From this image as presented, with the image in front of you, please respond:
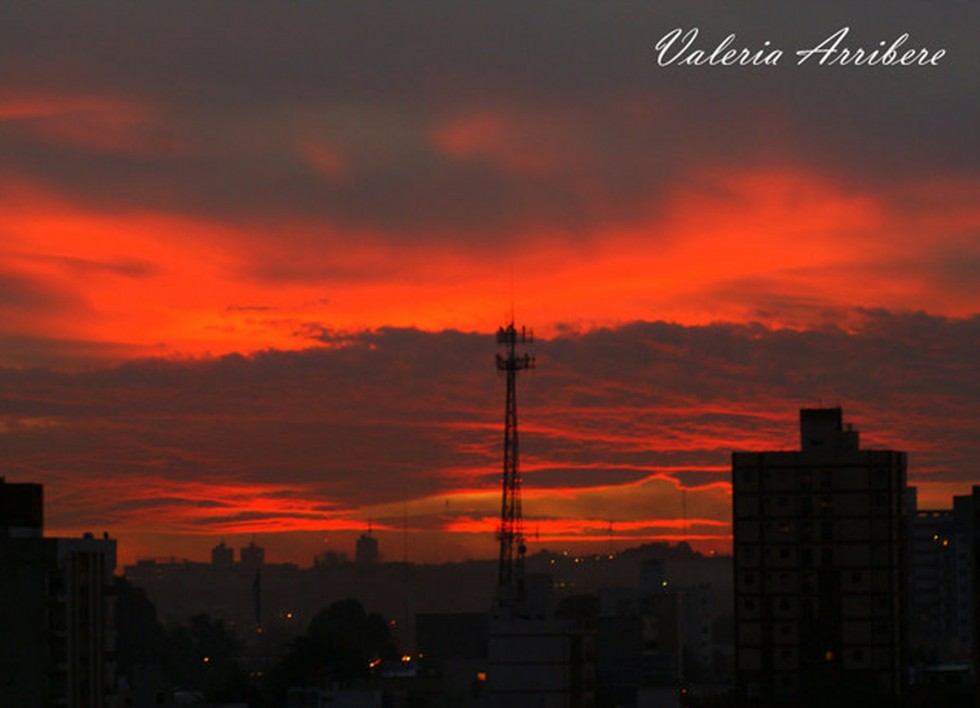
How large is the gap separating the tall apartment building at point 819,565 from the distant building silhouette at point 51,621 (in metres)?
69.4

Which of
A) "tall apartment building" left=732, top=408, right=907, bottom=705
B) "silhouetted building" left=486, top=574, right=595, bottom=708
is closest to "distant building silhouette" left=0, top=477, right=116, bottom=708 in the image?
"silhouetted building" left=486, top=574, right=595, bottom=708

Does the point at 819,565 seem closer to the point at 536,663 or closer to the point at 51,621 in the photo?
the point at 536,663

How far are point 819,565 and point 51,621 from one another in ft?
250

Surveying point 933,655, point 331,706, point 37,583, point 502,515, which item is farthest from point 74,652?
point 933,655

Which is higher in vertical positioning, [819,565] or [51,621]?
[819,565]

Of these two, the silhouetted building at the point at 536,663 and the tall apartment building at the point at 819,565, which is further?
the tall apartment building at the point at 819,565

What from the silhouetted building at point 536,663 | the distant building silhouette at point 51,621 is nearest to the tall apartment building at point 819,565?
the silhouetted building at point 536,663

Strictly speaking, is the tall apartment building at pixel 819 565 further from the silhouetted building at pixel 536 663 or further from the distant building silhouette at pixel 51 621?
the distant building silhouette at pixel 51 621

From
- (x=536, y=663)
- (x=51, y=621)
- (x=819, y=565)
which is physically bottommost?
(x=536, y=663)

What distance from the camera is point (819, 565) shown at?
148500 millimetres

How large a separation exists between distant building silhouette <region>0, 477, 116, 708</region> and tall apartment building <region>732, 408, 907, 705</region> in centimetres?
6937

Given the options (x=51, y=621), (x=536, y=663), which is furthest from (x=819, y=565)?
(x=51, y=621)

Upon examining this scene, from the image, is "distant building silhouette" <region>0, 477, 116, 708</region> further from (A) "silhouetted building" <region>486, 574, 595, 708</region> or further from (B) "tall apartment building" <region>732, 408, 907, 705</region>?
(B) "tall apartment building" <region>732, 408, 907, 705</region>

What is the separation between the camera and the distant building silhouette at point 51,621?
82.8 m
